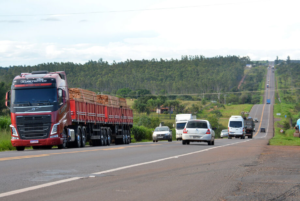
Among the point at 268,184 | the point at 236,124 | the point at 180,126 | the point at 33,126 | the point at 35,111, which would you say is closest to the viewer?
the point at 268,184

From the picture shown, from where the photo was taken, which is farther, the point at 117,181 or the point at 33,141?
the point at 33,141

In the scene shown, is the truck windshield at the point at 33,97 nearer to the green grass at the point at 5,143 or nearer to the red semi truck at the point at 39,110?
the red semi truck at the point at 39,110

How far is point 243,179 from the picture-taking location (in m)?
9.77

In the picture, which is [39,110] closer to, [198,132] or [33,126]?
Result: [33,126]

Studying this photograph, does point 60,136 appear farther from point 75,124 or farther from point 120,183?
point 120,183

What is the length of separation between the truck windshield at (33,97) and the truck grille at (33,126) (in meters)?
0.68

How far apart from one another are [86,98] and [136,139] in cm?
2627

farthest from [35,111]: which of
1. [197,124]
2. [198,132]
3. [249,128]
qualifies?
[249,128]

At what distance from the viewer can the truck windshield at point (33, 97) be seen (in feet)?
69.6

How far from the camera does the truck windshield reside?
2120 centimetres

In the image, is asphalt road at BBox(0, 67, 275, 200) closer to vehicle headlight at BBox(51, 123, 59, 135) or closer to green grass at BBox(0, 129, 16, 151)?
vehicle headlight at BBox(51, 123, 59, 135)

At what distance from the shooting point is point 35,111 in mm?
21141

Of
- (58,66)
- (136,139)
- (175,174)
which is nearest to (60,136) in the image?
(175,174)

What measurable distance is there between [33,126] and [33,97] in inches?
55.6
